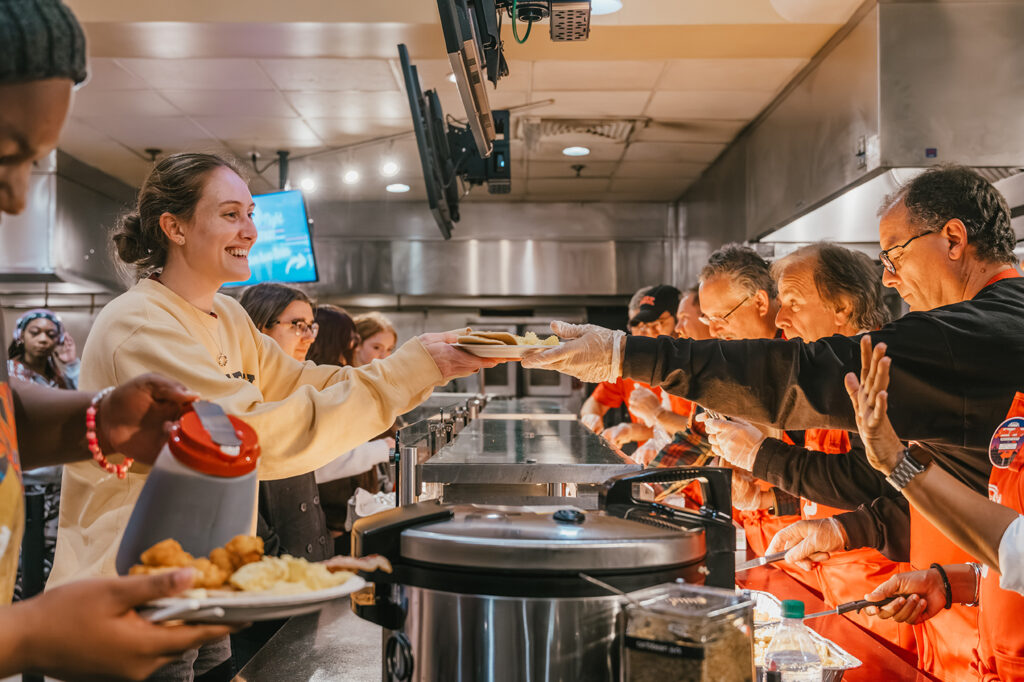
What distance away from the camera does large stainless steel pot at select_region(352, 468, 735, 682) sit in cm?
96

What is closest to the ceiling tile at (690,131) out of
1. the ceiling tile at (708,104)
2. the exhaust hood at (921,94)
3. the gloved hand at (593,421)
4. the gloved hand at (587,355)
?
the ceiling tile at (708,104)

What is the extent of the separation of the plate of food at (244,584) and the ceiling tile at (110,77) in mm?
4395

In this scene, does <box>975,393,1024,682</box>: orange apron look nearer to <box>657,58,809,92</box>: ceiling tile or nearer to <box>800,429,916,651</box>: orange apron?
<box>800,429,916,651</box>: orange apron

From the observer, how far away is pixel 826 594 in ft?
8.12

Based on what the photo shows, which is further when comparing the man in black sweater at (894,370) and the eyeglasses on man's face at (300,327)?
the eyeglasses on man's face at (300,327)

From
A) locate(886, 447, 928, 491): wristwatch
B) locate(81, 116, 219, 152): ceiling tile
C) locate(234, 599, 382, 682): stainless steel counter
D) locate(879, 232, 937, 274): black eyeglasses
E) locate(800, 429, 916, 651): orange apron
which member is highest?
locate(81, 116, 219, 152): ceiling tile

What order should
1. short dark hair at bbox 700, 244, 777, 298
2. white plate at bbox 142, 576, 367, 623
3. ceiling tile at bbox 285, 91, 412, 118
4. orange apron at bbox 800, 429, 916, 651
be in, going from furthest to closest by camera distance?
ceiling tile at bbox 285, 91, 412, 118 < short dark hair at bbox 700, 244, 777, 298 < orange apron at bbox 800, 429, 916, 651 < white plate at bbox 142, 576, 367, 623

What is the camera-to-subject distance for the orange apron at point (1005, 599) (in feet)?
5.15

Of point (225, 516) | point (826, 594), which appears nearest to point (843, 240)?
point (826, 594)

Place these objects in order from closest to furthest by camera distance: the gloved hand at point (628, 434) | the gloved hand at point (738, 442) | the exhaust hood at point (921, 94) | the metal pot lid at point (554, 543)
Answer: the metal pot lid at point (554, 543)
the gloved hand at point (738, 442)
the exhaust hood at point (921, 94)
the gloved hand at point (628, 434)

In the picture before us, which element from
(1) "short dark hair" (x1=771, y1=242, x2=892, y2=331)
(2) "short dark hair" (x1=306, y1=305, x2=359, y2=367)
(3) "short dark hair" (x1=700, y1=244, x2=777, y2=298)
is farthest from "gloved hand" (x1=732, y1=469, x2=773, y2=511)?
(2) "short dark hair" (x1=306, y1=305, x2=359, y2=367)

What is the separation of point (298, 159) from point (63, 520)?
5600mm

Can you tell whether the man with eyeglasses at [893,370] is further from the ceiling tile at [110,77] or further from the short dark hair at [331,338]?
the ceiling tile at [110,77]

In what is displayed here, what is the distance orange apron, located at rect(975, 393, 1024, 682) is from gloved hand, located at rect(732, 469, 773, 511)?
0.94 meters
